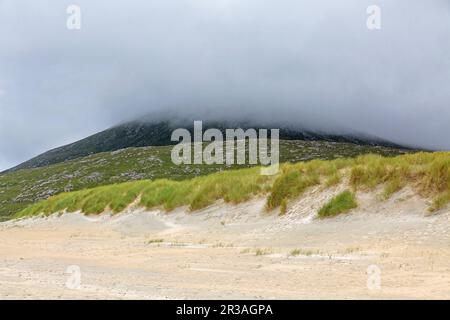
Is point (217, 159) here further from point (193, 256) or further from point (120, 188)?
point (193, 256)

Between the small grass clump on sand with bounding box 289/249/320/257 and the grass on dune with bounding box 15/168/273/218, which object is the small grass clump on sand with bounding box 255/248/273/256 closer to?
the small grass clump on sand with bounding box 289/249/320/257

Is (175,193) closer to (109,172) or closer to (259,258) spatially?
(259,258)

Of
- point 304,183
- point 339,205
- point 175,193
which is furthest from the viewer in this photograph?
point 175,193

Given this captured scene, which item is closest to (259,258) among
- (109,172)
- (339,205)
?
(339,205)

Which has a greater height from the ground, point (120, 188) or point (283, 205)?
point (283, 205)

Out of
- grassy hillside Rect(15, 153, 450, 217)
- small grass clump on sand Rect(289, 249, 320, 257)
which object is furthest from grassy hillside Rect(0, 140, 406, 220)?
small grass clump on sand Rect(289, 249, 320, 257)

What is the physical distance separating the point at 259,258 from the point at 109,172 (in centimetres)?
15694

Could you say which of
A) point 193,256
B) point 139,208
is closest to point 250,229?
Answer: point 193,256

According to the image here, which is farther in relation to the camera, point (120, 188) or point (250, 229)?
point (120, 188)

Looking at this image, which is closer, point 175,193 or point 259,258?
point 259,258

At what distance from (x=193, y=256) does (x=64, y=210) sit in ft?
124

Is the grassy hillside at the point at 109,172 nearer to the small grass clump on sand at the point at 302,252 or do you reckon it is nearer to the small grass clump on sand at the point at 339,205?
the small grass clump on sand at the point at 339,205

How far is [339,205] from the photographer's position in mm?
25938

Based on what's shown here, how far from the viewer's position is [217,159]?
5974 inches
